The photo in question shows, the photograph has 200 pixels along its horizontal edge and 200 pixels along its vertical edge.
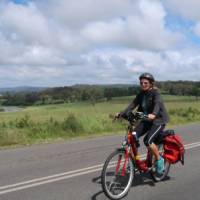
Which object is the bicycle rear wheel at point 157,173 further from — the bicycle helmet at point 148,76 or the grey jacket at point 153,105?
the bicycle helmet at point 148,76

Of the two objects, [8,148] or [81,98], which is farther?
[81,98]

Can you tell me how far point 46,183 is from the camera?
718 cm

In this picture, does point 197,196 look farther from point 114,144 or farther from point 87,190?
point 114,144

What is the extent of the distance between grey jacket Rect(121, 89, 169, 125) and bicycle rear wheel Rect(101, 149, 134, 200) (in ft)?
2.80

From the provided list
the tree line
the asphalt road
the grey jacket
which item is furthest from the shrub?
the tree line

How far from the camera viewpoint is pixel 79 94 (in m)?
94.0

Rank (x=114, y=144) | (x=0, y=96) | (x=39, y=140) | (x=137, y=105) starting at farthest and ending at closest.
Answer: (x=0, y=96)
(x=39, y=140)
(x=114, y=144)
(x=137, y=105)

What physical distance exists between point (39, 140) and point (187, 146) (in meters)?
5.29

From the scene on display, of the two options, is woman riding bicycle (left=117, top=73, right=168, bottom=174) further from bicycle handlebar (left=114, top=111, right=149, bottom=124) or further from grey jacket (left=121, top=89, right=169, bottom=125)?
bicycle handlebar (left=114, top=111, right=149, bottom=124)

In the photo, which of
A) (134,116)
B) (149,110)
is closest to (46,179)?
(134,116)

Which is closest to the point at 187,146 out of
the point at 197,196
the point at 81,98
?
the point at 197,196

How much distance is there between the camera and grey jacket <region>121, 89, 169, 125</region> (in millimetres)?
6824

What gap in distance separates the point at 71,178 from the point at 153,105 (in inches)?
83.2

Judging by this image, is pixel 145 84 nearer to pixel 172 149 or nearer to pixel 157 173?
pixel 172 149
